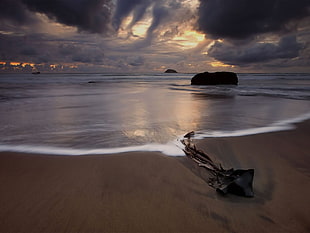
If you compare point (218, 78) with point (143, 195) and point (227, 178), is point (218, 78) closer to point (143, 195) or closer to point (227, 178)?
point (227, 178)

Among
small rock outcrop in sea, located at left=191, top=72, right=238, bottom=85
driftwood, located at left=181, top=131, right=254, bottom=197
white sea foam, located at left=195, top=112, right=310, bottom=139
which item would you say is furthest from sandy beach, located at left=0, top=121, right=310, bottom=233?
small rock outcrop in sea, located at left=191, top=72, right=238, bottom=85

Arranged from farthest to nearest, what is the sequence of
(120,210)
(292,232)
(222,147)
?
(222,147), (120,210), (292,232)

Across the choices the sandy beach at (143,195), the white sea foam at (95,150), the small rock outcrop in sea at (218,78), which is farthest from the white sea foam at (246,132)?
the small rock outcrop in sea at (218,78)

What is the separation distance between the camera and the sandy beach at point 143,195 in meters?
1.18

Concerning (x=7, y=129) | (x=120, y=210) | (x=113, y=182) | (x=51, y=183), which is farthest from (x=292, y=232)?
(x=7, y=129)

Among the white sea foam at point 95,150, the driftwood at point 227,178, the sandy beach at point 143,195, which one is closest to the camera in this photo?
the sandy beach at point 143,195

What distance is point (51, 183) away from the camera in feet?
5.21

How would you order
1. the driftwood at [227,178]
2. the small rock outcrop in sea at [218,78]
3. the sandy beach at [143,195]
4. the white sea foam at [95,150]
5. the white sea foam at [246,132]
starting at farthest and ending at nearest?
the small rock outcrop in sea at [218,78] < the white sea foam at [246,132] < the white sea foam at [95,150] < the driftwood at [227,178] < the sandy beach at [143,195]

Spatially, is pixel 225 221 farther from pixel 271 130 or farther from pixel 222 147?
pixel 271 130

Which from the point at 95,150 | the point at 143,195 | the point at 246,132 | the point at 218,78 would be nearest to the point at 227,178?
the point at 143,195

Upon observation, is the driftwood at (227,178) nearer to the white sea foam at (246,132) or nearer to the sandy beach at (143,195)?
the sandy beach at (143,195)

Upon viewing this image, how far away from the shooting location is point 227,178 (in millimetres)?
1594

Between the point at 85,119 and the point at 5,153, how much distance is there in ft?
6.52

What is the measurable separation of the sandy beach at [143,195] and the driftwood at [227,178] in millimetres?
58
